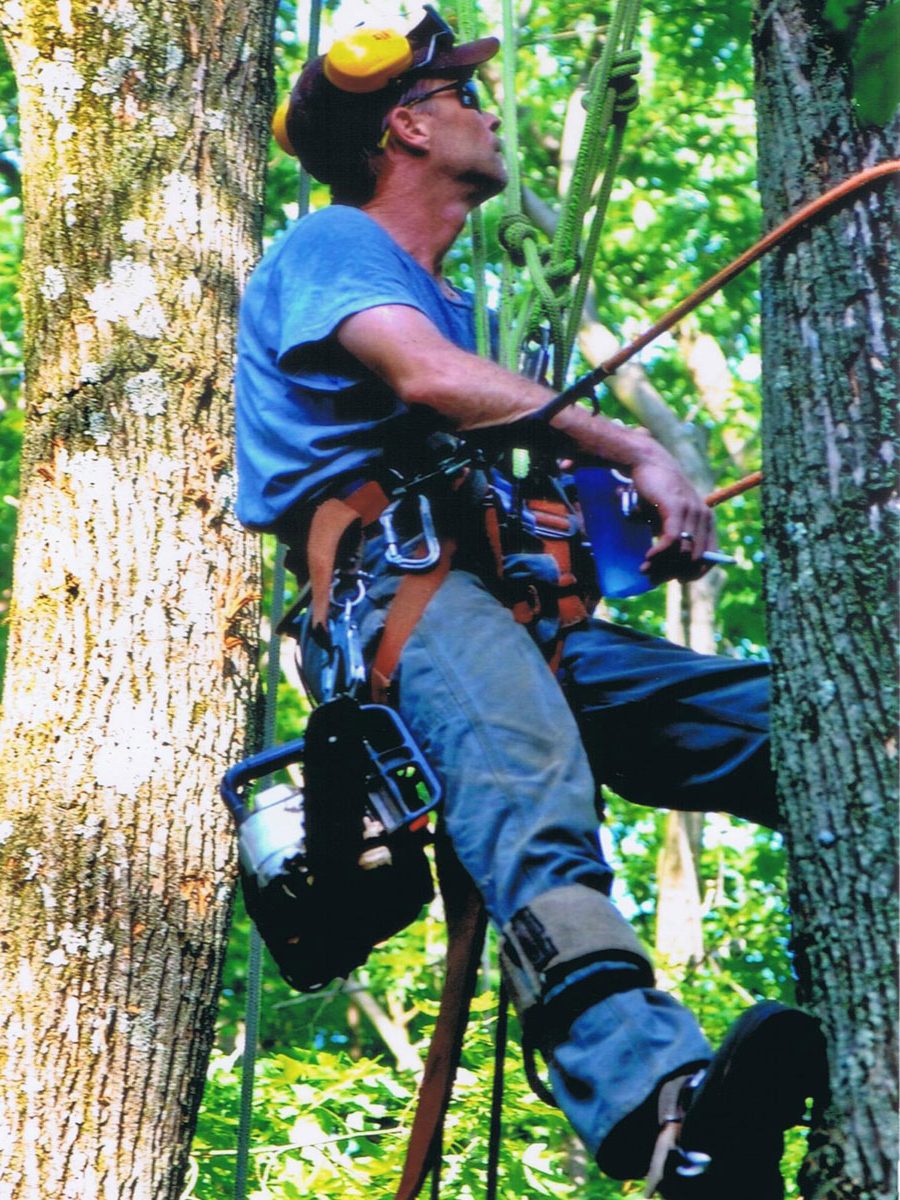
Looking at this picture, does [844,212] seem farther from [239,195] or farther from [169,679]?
[239,195]

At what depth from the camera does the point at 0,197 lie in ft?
34.6

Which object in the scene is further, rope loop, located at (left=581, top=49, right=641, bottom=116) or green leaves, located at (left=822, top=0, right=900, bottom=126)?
rope loop, located at (left=581, top=49, right=641, bottom=116)

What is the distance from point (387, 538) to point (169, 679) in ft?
3.10

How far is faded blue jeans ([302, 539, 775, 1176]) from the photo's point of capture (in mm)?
2031

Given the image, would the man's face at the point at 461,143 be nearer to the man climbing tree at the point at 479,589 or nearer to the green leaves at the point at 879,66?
the man climbing tree at the point at 479,589

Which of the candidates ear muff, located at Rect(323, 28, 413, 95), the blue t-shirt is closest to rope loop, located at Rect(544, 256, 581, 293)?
the blue t-shirt

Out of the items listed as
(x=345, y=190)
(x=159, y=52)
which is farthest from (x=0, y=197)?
(x=345, y=190)

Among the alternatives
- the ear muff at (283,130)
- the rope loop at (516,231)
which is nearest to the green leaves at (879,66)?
the rope loop at (516,231)

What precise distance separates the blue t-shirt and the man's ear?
381 mm

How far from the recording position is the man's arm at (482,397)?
2.42 metres

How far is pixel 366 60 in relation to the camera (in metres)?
3.11

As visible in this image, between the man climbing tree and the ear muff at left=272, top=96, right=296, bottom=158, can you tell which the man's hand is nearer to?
the man climbing tree

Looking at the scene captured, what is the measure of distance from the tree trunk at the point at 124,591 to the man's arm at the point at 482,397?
1.06 meters

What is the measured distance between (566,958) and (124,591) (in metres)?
1.62
